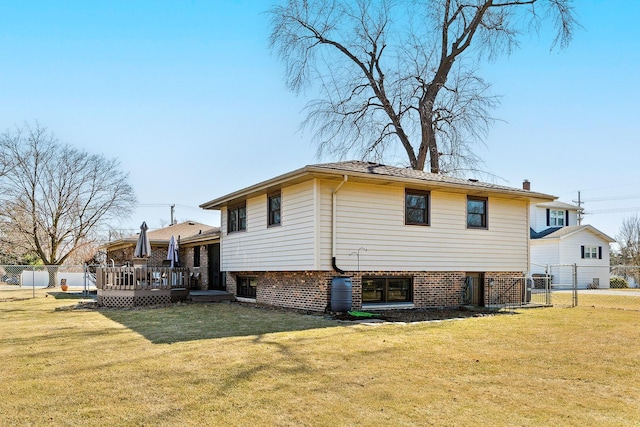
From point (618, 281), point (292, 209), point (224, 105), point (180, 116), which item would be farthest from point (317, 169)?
point (618, 281)

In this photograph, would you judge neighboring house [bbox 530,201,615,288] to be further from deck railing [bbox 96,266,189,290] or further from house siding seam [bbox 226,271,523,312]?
deck railing [bbox 96,266,189,290]

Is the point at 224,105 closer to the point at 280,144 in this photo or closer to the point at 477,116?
the point at 280,144

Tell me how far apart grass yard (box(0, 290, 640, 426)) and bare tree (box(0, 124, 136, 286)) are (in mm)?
22760

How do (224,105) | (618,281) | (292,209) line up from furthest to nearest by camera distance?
(618,281) < (224,105) < (292,209)

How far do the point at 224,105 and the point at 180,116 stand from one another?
2171mm

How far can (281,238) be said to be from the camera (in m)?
13.9

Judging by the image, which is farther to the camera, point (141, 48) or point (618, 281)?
point (618, 281)

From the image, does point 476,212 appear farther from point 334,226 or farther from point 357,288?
point 334,226

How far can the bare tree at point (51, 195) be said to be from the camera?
29609 mm

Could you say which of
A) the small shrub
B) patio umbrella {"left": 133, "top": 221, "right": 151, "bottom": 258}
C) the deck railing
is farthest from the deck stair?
the small shrub

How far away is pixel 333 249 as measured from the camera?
12430mm

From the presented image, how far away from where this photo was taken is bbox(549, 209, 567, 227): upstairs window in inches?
1416

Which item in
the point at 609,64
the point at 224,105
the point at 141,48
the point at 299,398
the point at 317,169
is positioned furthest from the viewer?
the point at 224,105

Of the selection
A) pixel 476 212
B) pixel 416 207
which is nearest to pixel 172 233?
pixel 416 207
